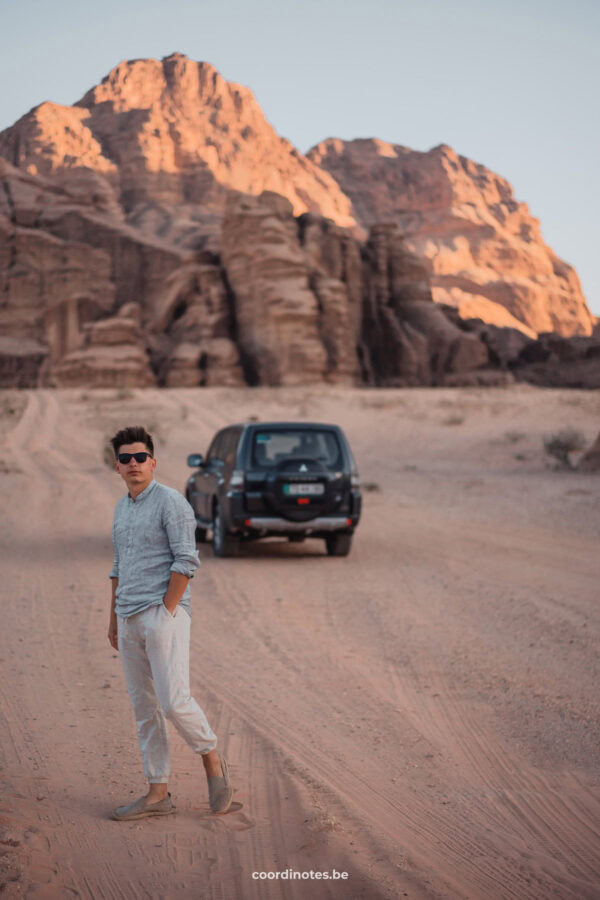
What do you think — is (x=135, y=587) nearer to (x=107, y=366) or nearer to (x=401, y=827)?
(x=401, y=827)

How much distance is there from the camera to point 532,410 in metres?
38.6

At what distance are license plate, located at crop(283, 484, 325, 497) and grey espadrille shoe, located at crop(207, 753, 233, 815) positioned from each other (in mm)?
7388

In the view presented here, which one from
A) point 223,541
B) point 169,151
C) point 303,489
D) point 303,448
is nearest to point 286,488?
point 303,489

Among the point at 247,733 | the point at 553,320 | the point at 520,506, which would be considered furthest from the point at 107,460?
the point at 553,320

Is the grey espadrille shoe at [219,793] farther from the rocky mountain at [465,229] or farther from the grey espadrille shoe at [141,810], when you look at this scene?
the rocky mountain at [465,229]

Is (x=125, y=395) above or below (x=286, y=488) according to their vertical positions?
above

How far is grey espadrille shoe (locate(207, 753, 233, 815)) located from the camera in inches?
162

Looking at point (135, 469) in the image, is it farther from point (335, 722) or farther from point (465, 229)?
point (465, 229)

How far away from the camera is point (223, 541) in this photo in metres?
11.9

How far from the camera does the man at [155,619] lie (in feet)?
13.1

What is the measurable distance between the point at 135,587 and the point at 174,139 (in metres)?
118

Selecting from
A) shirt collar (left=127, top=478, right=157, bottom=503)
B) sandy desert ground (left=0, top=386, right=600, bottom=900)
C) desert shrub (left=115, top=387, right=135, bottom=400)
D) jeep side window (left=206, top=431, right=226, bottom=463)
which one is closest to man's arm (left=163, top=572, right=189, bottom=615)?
shirt collar (left=127, top=478, right=157, bottom=503)

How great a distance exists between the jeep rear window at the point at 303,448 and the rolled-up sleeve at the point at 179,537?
7657mm

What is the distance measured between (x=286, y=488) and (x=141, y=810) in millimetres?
7512
